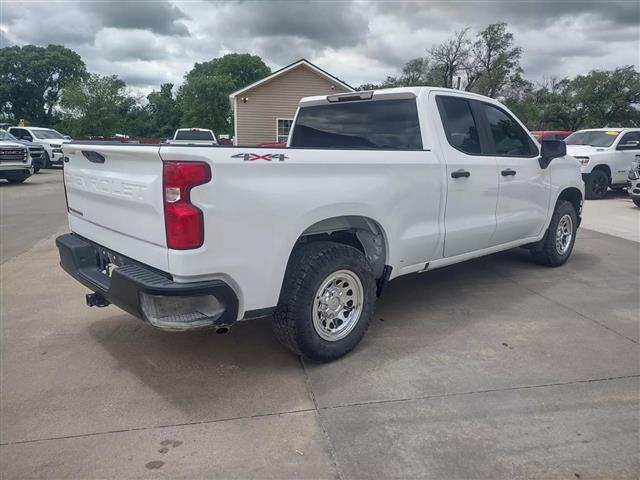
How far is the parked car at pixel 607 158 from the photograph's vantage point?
43.1 feet

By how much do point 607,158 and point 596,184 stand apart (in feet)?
2.34

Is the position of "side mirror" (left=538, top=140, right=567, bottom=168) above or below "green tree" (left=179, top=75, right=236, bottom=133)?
below

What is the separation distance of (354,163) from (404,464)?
194cm

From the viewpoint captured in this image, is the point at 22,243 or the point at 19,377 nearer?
the point at 19,377

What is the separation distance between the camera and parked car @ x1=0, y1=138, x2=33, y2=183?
51.9 ft

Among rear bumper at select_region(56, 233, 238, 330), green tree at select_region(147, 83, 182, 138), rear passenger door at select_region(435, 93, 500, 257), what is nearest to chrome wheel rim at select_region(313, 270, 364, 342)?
rear bumper at select_region(56, 233, 238, 330)

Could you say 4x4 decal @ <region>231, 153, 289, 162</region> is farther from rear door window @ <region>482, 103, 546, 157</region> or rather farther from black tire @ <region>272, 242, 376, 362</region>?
rear door window @ <region>482, 103, 546, 157</region>

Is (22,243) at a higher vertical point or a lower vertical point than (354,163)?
lower

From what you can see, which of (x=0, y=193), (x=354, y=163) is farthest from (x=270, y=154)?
(x=0, y=193)

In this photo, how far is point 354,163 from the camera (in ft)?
11.5

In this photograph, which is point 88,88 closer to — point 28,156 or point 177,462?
point 28,156

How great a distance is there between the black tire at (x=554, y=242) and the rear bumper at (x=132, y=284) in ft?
14.5

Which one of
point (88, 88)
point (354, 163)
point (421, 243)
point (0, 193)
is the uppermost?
point (88, 88)

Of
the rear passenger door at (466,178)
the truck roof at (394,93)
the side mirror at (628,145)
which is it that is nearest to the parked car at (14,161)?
the truck roof at (394,93)
